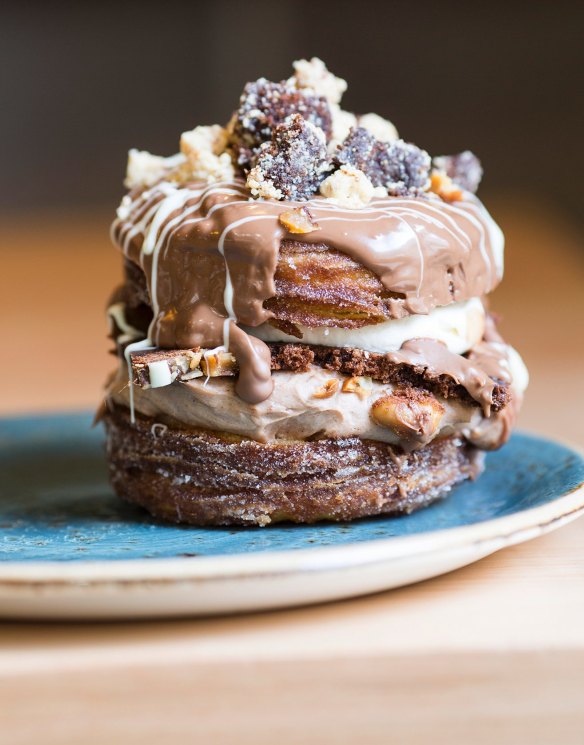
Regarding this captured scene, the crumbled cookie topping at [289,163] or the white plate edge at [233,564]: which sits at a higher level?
the crumbled cookie topping at [289,163]

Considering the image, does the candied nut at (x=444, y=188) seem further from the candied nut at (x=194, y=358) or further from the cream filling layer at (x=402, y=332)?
the candied nut at (x=194, y=358)

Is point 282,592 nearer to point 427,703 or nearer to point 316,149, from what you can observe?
point 427,703

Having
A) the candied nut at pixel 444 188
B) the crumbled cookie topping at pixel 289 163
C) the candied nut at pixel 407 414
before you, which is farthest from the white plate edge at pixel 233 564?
the candied nut at pixel 444 188

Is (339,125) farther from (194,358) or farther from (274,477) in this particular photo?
(274,477)

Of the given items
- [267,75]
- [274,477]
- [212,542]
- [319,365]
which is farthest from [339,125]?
[267,75]

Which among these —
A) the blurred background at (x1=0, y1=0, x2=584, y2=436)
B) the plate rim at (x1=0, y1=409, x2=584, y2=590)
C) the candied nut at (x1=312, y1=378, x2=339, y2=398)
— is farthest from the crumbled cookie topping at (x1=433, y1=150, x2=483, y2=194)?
the blurred background at (x1=0, y1=0, x2=584, y2=436)

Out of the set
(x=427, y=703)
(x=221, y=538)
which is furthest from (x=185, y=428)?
(x=427, y=703)

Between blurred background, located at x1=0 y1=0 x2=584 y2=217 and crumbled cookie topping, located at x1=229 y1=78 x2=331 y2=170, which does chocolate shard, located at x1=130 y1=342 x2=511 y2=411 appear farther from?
blurred background, located at x1=0 y1=0 x2=584 y2=217
